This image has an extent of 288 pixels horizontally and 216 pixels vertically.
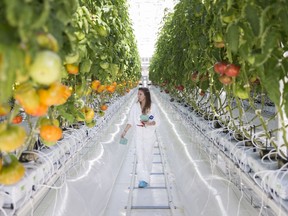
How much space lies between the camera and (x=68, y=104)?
1.67 m

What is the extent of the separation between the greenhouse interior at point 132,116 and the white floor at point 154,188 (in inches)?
0.5

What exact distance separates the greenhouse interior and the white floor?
0.01 metres

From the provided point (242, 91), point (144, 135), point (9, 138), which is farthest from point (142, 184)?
point (9, 138)

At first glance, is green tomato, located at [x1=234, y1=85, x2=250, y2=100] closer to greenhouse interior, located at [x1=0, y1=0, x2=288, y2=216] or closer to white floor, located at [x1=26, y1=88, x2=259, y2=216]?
greenhouse interior, located at [x1=0, y1=0, x2=288, y2=216]

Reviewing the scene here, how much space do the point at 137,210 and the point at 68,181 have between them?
Result: 1.15 metres

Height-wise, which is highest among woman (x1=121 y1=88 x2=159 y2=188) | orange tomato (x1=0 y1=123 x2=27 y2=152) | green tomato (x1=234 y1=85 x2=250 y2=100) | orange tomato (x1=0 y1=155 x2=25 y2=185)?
green tomato (x1=234 y1=85 x2=250 y2=100)

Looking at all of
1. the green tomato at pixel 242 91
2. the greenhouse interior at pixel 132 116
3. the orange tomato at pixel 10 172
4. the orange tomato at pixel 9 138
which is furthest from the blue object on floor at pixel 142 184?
the orange tomato at pixel 9 138

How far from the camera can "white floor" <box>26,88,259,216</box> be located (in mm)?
2207

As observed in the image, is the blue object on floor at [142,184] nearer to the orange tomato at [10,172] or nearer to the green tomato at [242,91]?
the green tomato at [242,91]

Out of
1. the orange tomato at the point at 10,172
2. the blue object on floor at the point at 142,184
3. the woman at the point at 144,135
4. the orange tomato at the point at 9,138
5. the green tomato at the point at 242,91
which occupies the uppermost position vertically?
the green tomato at the point at 242,91

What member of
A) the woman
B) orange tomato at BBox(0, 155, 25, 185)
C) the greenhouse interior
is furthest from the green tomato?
the woman

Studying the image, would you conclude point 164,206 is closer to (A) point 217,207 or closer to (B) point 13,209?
(A) point 217,207

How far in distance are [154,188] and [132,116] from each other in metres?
0.92

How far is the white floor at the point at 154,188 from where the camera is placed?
7.24ft
